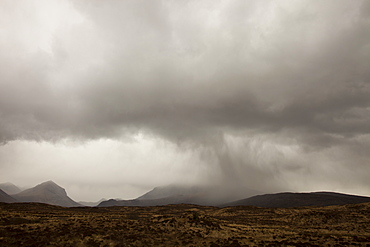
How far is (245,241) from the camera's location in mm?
40375

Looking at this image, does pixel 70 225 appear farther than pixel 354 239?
Yes

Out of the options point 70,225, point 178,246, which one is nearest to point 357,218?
point 178,246

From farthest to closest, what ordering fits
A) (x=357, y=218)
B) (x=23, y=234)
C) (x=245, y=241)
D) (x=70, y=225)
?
(x=357, y=218) → (x=70, y=225) → (x=245, y=241) → (x=23, y=234)

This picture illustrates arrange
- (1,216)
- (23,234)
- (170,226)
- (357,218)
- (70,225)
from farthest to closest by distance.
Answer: (357,218) < (170,226) < (1,216) < (70,225) < (23,234)

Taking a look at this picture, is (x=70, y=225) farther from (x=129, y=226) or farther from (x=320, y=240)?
(x=320, y=240)

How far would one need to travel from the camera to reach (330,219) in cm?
7388

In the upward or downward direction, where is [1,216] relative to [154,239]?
upward

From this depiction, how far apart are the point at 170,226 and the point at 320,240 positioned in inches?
1206

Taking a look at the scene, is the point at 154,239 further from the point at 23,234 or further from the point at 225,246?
the point at 23,234

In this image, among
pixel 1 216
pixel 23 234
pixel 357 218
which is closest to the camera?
pixel 23 234

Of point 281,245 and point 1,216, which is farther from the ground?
point 1,216

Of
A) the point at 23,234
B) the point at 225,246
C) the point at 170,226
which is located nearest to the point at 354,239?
the point at 225,246

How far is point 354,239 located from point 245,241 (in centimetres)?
2111

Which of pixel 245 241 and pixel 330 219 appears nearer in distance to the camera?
pixel 245 241
